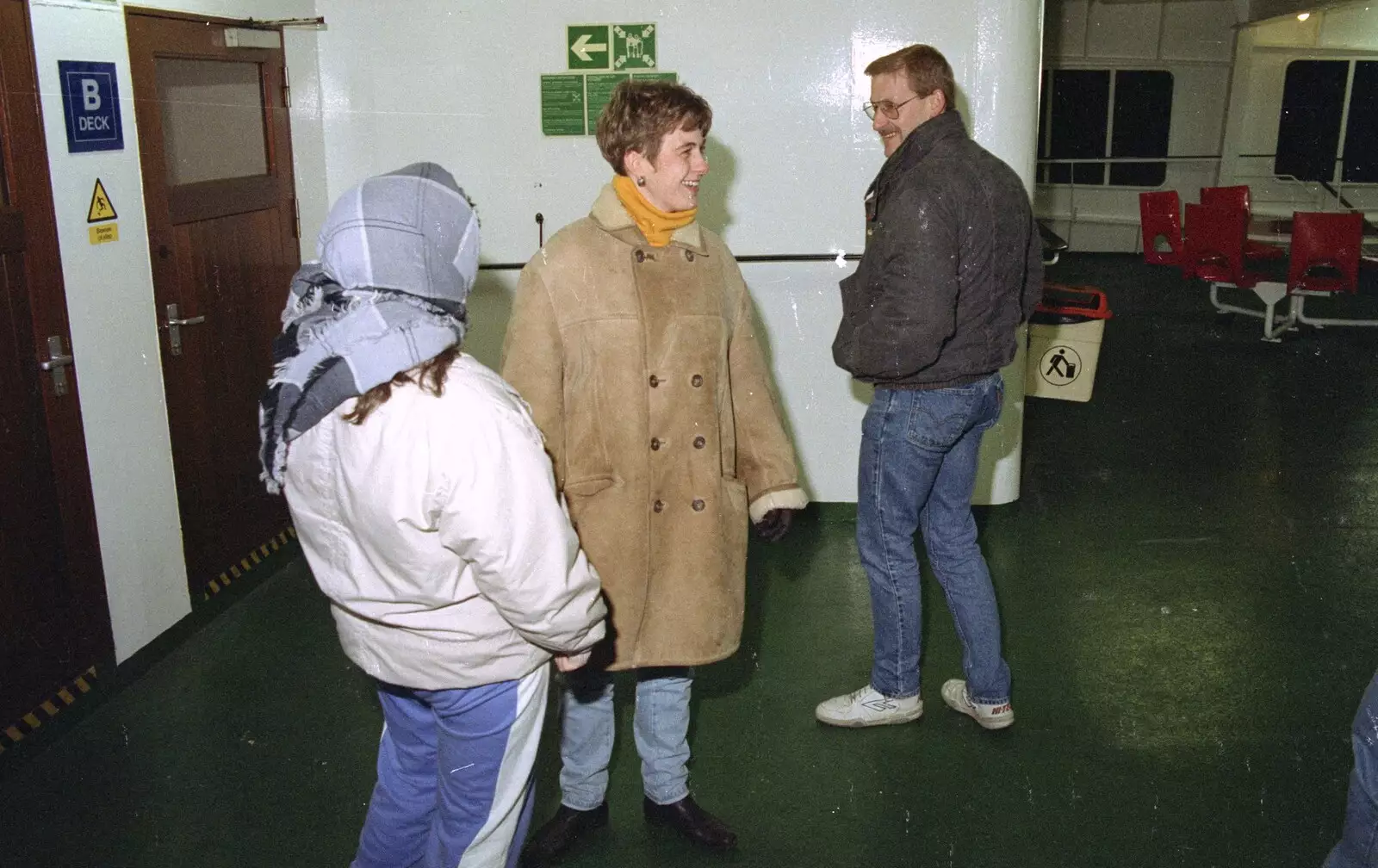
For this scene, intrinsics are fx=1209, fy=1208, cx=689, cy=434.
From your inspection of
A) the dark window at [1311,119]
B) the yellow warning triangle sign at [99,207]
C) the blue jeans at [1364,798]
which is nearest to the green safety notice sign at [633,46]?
the yellow warning triangle sign at [99,207]

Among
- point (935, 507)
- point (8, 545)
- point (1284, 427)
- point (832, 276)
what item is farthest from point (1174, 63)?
point (8, 545)

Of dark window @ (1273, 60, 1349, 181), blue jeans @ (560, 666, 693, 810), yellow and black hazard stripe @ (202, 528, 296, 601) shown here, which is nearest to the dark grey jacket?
blue jeans @ (560, 666, 693, 810)

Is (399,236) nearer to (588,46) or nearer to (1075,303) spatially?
(588,46)

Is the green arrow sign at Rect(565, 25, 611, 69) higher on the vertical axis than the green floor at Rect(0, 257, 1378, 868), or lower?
higher

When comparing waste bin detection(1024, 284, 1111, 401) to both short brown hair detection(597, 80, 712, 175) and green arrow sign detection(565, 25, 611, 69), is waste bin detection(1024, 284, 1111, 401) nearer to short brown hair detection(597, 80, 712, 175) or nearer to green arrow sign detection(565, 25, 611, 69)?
green arrow sign detection(565, 25, 611, 69)

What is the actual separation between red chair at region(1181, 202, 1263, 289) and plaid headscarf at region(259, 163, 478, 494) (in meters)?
8.61

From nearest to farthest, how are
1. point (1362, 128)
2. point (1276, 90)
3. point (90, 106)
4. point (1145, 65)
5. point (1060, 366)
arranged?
point (90, 106) → point (1060, 366) → point (1276, 90) → point (1145, 65) → point (1362, 128)

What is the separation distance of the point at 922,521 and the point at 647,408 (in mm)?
1087

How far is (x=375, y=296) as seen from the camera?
5.57ft

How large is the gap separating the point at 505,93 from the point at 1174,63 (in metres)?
11.3

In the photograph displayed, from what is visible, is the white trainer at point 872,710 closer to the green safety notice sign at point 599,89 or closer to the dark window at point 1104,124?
the green safety notice sign at point 599,89

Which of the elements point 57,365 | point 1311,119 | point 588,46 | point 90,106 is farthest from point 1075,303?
point 1311,119

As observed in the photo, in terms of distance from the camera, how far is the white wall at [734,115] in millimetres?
4441

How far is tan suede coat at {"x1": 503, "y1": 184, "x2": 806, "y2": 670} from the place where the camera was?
2395 millimetres
